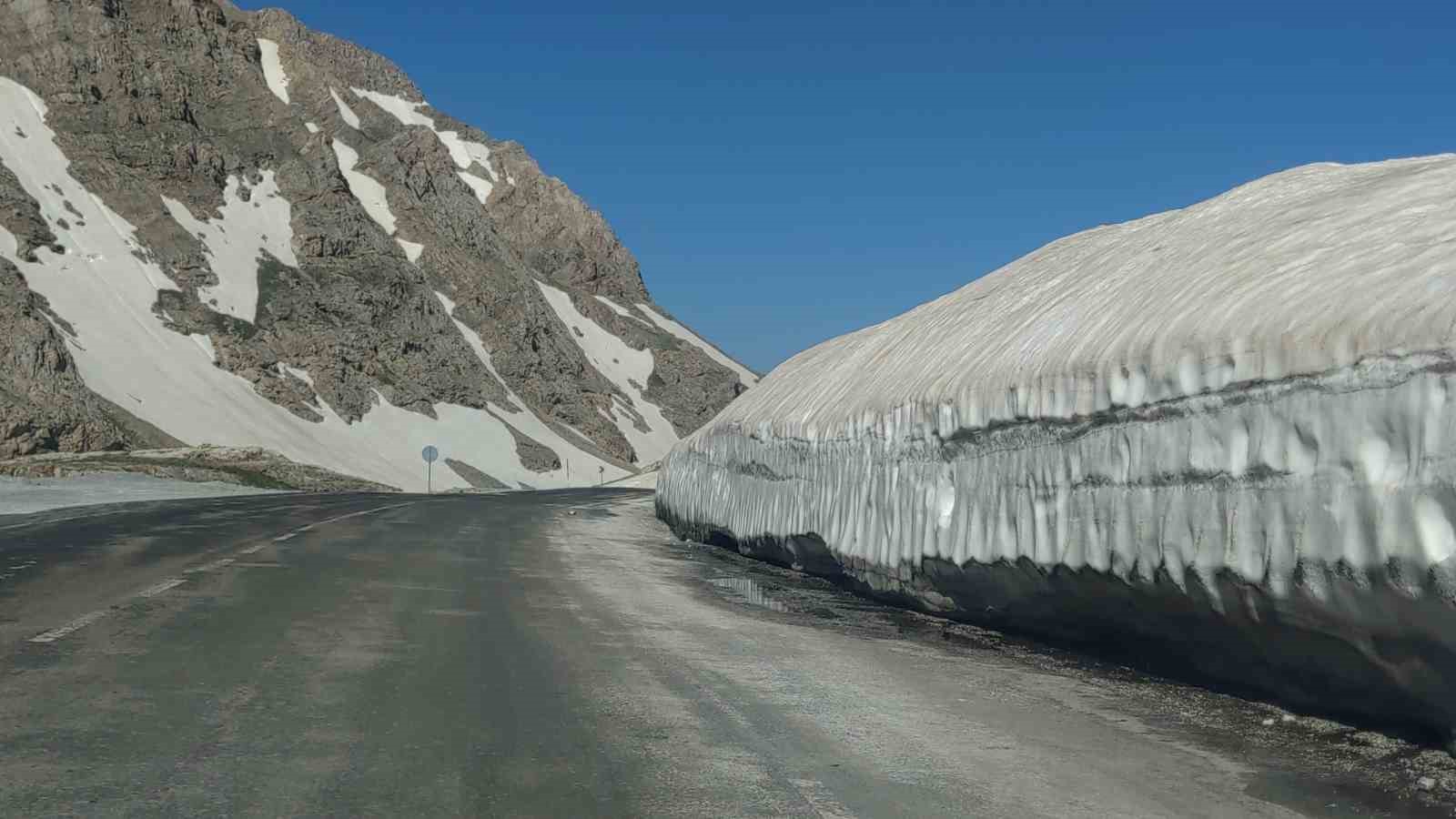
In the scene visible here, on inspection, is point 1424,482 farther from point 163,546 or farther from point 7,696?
point 163,546

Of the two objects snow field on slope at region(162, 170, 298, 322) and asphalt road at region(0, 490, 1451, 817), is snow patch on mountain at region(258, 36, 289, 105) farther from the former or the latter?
asphalt road at region(0, 490, 1451, 817)

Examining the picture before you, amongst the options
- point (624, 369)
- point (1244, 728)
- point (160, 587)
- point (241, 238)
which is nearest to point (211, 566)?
point (160, 587)

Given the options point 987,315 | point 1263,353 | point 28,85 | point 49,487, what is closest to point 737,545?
point 987,315

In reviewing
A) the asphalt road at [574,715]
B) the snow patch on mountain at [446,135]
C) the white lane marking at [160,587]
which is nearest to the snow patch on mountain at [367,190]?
the snow patch on mountain at [446,135]

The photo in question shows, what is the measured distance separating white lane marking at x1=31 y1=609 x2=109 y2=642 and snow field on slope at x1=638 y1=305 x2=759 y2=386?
12493cm

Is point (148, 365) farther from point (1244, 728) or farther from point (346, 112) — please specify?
point (1244, 728)

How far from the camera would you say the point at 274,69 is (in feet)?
367

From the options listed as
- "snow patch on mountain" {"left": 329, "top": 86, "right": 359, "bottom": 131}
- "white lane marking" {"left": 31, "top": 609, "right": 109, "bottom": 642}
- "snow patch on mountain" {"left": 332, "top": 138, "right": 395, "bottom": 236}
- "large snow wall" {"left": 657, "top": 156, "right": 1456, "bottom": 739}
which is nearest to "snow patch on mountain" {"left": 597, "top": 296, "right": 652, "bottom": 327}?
"snow patch on mountain" {"left": 329, "top": 86, "right": 359, "bottom": 131}

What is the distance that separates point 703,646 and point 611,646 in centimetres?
71

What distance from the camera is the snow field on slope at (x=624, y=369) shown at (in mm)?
113000

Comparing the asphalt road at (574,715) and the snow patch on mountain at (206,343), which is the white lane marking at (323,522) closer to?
the asphalt road at (574,715)

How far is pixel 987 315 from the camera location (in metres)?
13.2

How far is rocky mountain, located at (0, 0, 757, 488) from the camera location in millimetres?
68438

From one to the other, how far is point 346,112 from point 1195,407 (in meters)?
120
